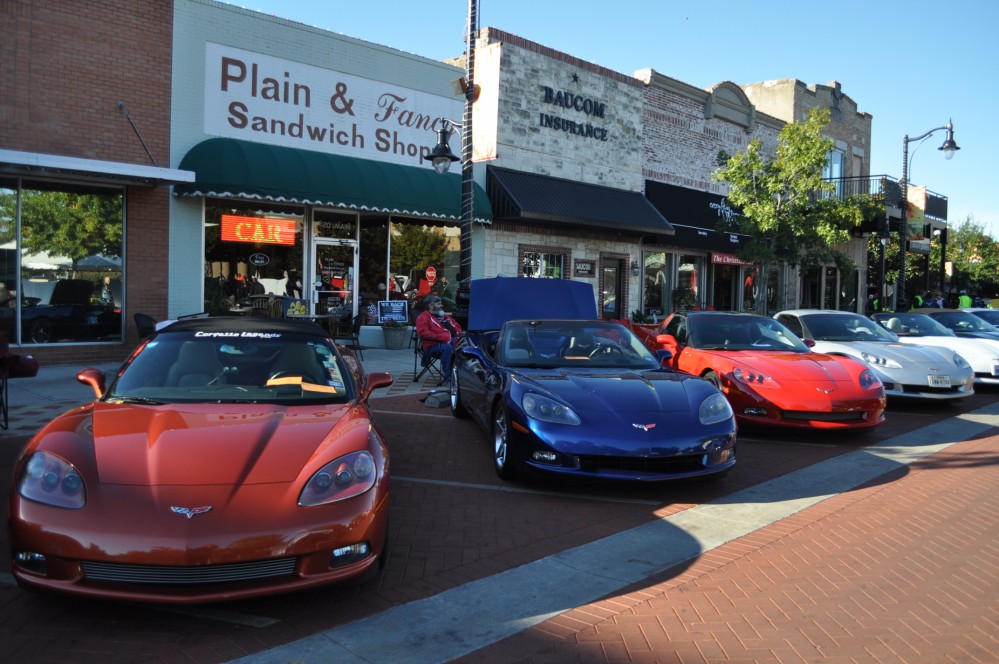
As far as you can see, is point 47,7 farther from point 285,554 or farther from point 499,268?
point 285,554

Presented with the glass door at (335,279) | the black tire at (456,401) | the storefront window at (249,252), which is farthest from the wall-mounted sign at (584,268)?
the black tire at (456,401)

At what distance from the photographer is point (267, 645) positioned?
132 inches

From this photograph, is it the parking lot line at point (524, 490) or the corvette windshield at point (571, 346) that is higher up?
the corvette windshield at point (571, 346)

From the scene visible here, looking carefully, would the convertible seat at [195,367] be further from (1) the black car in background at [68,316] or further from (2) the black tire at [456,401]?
(1) the black car in background at [68,316]

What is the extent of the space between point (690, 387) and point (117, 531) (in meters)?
4.51

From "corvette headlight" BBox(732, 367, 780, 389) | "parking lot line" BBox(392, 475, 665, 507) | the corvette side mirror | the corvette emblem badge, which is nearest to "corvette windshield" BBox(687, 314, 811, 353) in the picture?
"corvette headlight" BBox(732, 367, 780, 389)

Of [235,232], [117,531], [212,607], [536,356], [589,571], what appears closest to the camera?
[117,531]

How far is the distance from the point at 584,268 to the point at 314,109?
8504 mm

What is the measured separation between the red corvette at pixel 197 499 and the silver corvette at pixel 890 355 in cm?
778

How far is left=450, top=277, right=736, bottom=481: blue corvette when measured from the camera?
5574 mm

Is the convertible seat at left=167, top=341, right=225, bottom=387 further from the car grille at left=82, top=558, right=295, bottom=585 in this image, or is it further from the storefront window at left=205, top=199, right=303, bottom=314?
the storefront window at left=205, top=199, right=303, bottom=314

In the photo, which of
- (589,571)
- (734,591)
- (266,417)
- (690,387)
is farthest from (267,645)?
(690,387)

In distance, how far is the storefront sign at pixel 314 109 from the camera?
13.7m

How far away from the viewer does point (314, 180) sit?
13.7 metres
